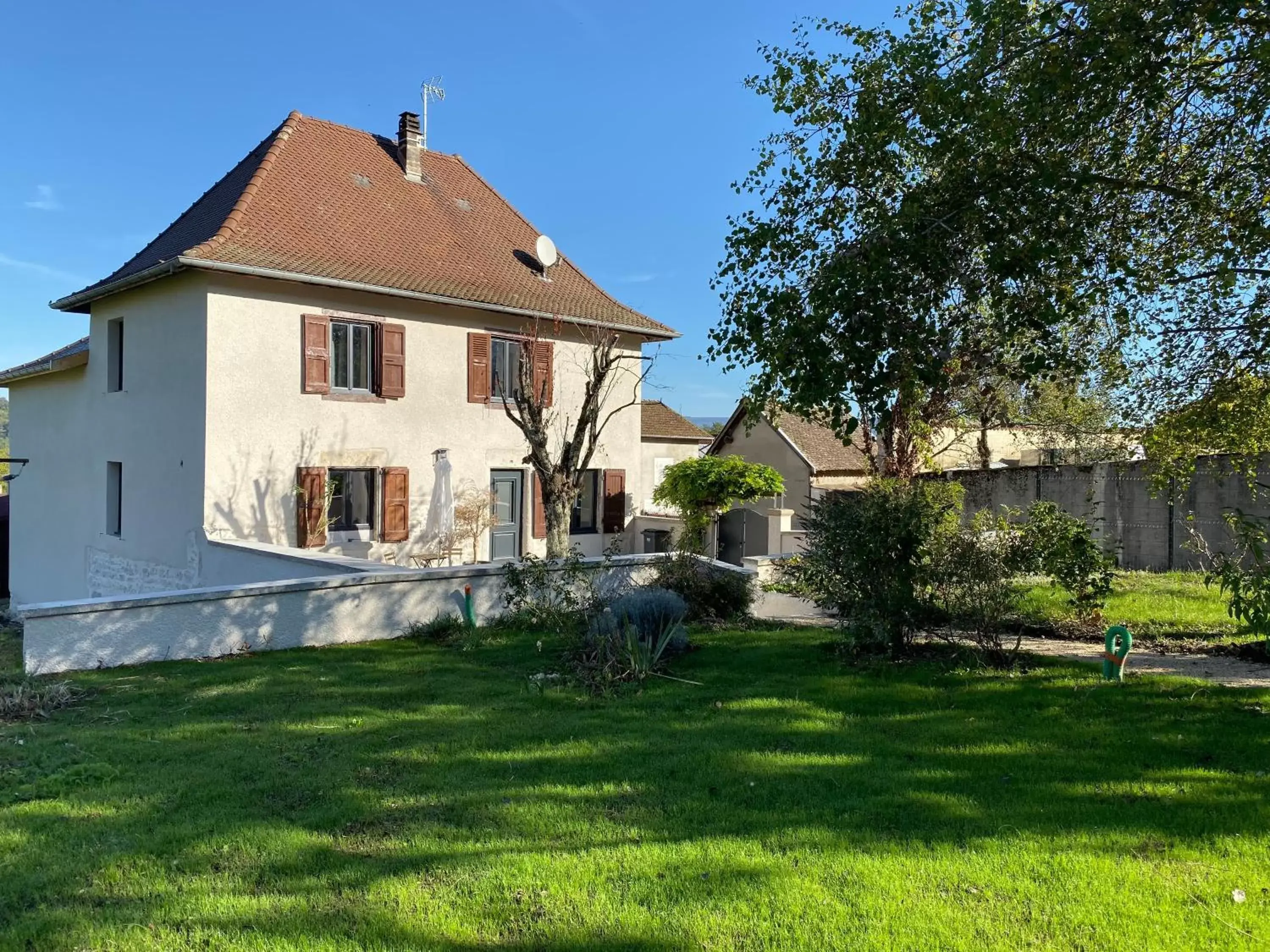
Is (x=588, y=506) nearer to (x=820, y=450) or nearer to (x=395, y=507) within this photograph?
(x=395, y=507)

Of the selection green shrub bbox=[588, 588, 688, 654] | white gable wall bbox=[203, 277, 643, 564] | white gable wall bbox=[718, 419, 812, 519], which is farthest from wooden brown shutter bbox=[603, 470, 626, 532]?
green shrub bbox=[588, 588, 688, 654]

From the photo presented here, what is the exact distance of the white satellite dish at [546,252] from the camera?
62.6 feet

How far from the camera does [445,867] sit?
3.68 m

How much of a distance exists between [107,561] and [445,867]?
15.8 meters

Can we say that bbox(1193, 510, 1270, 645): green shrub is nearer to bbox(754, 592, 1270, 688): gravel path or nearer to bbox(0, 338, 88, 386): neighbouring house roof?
bbox(754, 592, 1270, 688): gravel path

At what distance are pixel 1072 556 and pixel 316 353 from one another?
11760 millimetres

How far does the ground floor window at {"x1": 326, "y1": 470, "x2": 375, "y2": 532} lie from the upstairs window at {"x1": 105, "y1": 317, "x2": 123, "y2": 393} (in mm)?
4924

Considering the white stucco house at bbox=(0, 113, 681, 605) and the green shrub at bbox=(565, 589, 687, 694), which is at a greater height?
the white stucco house at bbox=(0, 113, 681, 605)

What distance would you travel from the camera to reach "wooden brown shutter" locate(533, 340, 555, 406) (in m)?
17.3

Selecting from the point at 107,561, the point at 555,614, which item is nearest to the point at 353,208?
the point at 107,561

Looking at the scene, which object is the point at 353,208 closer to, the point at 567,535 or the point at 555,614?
the point at 567,535

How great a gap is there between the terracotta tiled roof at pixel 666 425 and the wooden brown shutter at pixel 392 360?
28.9 feet

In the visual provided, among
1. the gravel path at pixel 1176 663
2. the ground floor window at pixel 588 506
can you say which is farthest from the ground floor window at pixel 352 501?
the gravel path at pixel 1176 663

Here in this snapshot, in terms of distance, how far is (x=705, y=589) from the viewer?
1053 centimetres
